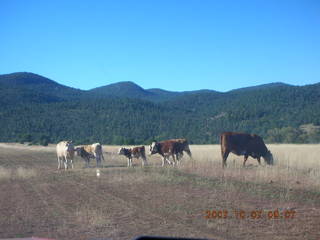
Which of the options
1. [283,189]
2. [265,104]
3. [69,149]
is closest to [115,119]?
[265,104]

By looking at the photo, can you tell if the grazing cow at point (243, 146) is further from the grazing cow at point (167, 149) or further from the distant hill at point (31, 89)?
the distant hill at point (31, 89)

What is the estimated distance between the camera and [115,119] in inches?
3821

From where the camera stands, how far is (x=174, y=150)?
80.6 ft

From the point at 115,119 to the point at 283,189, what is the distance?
85774mm

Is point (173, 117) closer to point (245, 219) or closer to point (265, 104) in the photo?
point (265, 104)

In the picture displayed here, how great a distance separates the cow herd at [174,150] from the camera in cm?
2128

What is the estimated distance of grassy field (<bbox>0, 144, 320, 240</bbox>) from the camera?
8.06 m
